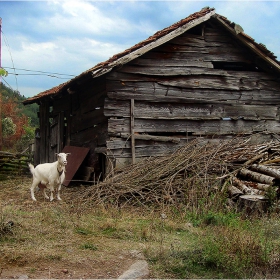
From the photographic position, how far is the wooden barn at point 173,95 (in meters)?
10.6

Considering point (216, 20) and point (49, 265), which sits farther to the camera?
point (216, 20)

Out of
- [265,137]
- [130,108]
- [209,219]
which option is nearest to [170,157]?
[130,108]

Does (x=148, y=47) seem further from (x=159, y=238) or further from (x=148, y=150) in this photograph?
(x=159, y=238)

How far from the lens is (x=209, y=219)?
22.4 feet

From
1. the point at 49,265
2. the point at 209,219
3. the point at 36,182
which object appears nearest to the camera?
the point at 49,265

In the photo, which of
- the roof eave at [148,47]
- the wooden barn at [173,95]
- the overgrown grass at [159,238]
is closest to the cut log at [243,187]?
the overgrown grass at [159,238]

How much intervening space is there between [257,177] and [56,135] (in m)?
8.10

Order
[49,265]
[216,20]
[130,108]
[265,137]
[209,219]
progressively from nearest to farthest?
[49,265] < [209,219] < [130,108] < [216,20] < [265,137]

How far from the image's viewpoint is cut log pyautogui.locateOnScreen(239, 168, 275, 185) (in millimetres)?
8430

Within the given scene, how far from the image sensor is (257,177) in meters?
8.76

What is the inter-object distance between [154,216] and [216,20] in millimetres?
6908

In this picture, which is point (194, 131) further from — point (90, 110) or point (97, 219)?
point (97, 219)

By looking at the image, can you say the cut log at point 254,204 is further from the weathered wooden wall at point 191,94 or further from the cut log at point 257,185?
the weathered wooden wall at point 191,94

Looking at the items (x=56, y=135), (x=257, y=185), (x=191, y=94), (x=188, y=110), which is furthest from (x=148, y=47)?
(x=56, y=135)
